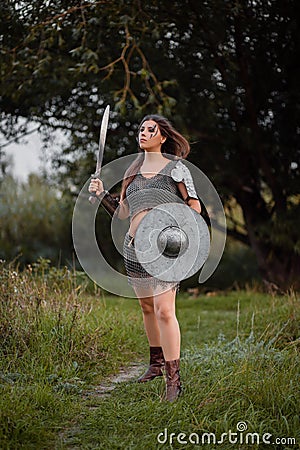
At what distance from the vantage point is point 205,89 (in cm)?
872

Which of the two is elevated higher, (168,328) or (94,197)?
(94,197)

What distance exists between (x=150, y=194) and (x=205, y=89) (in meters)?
5.39

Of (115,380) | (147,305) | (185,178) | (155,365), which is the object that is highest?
(185,178)

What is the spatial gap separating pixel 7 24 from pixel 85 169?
3.02 metres

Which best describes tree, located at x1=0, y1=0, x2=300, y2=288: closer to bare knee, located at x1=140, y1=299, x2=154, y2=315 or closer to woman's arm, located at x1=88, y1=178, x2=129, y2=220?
woman's arm, located at x1=88, y1=178, x2=129, y2=220

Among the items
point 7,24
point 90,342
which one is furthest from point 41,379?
point 7,24

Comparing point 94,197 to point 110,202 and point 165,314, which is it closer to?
point 110,202

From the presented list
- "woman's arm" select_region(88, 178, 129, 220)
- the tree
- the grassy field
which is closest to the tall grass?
the grassy field

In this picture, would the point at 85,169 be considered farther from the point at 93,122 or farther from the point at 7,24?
the point at 7,24

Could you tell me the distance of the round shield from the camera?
3.51m


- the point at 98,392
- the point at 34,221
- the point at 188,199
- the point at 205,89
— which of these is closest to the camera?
the point at 188,199

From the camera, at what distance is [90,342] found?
4.39 m

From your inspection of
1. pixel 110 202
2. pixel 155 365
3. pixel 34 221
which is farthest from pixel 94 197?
pixel 34 221

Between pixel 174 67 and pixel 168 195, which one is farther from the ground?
pixel 168 195
